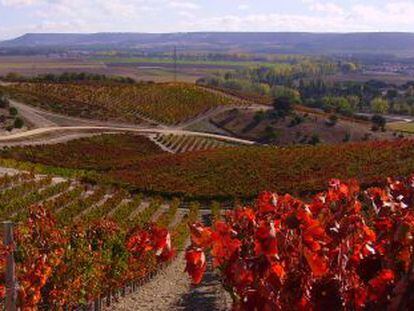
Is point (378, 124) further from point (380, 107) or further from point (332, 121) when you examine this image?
point (380, 107)

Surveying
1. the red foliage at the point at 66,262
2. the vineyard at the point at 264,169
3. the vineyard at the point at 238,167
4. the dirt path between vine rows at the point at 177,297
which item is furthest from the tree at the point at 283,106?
the red foliage at the point at 66,262

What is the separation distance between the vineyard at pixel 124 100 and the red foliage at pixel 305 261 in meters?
93.7

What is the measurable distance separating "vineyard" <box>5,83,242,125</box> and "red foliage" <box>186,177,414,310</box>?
9369 cm

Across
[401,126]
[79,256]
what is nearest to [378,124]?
[401,126]

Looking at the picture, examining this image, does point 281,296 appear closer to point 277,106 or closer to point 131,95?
point 277,106

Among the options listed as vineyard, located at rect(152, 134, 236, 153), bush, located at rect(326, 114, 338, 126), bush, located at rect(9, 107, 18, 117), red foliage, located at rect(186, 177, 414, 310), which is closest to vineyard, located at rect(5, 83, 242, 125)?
bush, located at rect(9, 107, 18, 117)

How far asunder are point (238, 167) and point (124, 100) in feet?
219

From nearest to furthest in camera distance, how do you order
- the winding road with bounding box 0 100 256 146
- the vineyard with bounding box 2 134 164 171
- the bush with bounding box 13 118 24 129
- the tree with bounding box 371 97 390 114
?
the vineyard with bounding box 2 134 164 171 → the winding road with bounding box 0 100 256 146 → the bush with bounding box 13 118 24 129 → the tree with bounding box 371 97 390 114

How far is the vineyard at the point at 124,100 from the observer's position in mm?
100562

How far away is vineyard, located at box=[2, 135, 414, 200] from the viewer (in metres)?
45.3

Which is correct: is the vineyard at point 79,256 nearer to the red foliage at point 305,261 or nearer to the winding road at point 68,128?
the red foliage at point 305,261

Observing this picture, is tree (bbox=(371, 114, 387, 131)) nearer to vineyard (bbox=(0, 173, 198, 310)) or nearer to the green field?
the green field

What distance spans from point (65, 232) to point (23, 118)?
71.1 meters

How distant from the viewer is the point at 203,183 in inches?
1925
